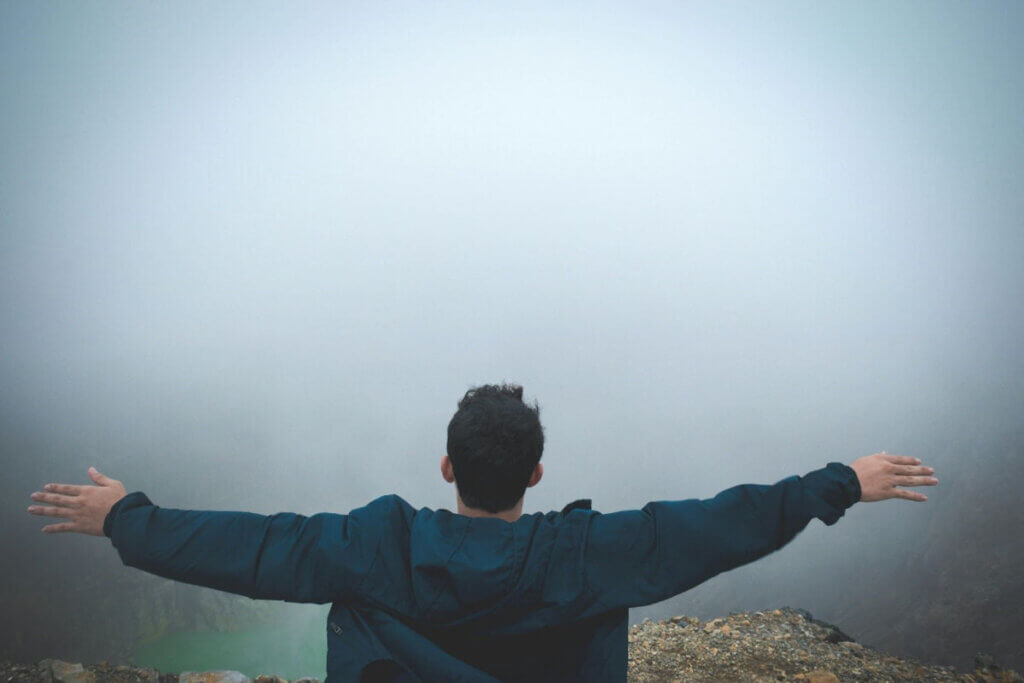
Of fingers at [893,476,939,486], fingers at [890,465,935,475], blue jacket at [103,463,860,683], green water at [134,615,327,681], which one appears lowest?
green water at [134,615,327,681]

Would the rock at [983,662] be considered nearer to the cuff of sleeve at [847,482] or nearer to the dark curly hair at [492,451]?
the cuff of sleeve at [847,482]

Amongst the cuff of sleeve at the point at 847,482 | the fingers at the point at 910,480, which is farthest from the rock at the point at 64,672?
the fingers at the point at 910,480

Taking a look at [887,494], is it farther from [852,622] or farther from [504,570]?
[852,622]

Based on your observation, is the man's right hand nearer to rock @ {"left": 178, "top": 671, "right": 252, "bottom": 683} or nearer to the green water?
rock @ {"left": 178, "top": 671, "right": 252, "bottom": 683}

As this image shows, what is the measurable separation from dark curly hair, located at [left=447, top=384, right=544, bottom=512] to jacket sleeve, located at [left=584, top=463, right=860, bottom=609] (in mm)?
429

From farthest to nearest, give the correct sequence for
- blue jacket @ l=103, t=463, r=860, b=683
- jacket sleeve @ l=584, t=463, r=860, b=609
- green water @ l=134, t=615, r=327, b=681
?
green water @ l=134, t=615, r=327, b=681
jacket sleeve @ l=584, t=463, r=860, b=609
blue jacket @ l=103, t=463, r=860, b=683

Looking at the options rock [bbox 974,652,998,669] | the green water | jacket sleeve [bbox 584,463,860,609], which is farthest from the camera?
the green water

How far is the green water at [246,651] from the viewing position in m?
56.4

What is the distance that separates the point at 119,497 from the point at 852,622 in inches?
1845

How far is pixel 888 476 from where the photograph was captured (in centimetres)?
271

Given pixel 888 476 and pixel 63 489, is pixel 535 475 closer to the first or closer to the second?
pixel 888 476

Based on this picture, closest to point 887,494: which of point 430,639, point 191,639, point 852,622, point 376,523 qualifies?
point 430,639

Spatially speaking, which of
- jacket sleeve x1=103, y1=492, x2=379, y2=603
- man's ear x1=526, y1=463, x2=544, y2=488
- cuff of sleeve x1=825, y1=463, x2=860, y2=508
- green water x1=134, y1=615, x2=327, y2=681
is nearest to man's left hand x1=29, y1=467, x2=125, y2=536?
jacket sleeve x1=103, y1=492, x2=379, y2=603

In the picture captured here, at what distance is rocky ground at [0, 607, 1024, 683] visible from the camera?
510 cm
